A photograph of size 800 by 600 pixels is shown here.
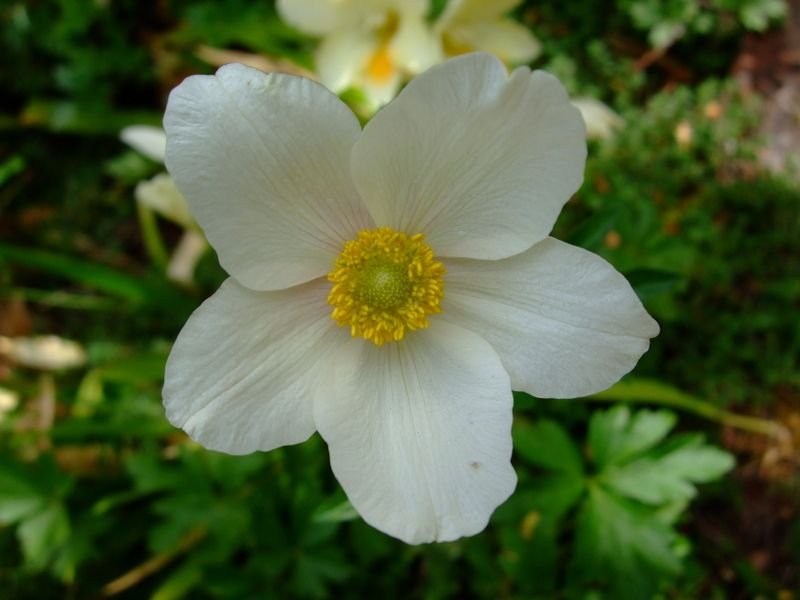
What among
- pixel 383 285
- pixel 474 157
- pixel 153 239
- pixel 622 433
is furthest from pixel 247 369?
pixel 153 239

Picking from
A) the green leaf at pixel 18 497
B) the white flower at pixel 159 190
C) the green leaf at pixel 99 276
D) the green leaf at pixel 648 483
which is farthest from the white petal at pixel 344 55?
the green leaf at pixel 18 497

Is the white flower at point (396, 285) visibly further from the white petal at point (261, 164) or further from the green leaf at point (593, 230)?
the green leaf at point (593, 230)

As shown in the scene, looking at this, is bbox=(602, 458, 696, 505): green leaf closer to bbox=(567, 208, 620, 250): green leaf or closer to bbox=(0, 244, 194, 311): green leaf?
bbox=(567, 208, 620, 250): green leaf

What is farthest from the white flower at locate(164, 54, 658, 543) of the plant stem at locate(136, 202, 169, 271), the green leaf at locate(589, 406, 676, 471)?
the plant stem at locate(136, 202, 169, 271)

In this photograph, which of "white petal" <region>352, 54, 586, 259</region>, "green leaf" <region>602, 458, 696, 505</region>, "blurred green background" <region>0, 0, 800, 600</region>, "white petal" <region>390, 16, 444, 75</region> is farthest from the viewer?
"white petal" <region>390, 16, 444, 75</region>

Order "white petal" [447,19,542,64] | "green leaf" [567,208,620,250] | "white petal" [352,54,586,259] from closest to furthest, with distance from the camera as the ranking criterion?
"white petal" [352,54,586,259] < "green leaf" [567,208,620,250] < "white petal" [447,19,542,64]

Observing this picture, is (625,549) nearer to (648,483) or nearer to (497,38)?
(648,483)

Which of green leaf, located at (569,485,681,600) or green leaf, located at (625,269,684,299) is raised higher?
green leaf, located at (625,269,684,299)

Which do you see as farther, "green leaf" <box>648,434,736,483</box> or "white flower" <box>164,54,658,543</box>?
"green leaf" <box>648,434,736,483</box>
